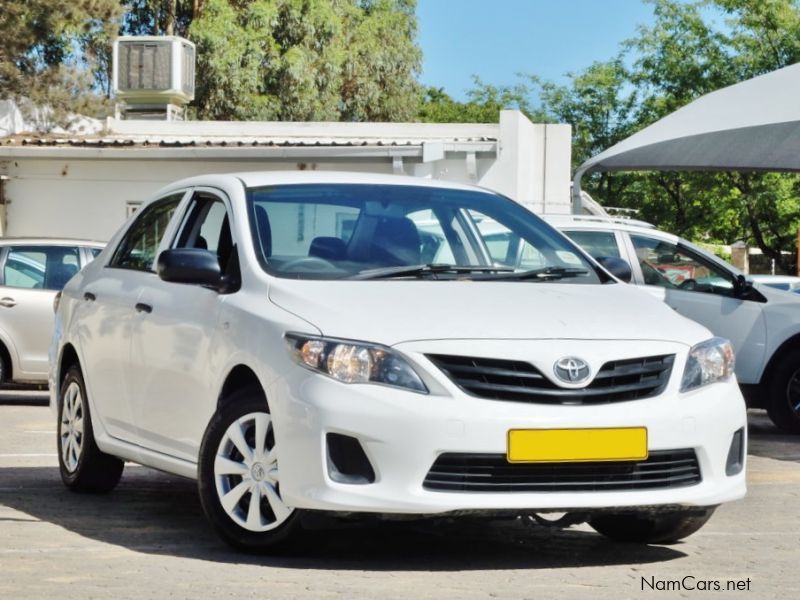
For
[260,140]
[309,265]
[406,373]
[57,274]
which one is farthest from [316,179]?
[260,140]

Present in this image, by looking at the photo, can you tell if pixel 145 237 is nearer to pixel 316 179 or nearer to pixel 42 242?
pixel 316 179

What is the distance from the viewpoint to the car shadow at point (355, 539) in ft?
20.2

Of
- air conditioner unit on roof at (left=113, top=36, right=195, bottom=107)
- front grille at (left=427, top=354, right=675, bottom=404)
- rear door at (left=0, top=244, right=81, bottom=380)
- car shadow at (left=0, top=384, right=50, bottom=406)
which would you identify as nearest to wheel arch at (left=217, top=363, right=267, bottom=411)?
front grille at (left=427, top=354, right=675, bottom=404)

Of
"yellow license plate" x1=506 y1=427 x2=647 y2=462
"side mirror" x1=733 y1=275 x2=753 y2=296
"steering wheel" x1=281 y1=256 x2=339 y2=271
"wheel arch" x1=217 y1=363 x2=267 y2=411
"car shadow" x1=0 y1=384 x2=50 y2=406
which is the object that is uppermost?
"steering wheel" x1=281 y1=256 x2=339 y2=271

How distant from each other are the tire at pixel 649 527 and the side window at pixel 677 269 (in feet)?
20.6

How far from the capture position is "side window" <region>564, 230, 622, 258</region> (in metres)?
13.1

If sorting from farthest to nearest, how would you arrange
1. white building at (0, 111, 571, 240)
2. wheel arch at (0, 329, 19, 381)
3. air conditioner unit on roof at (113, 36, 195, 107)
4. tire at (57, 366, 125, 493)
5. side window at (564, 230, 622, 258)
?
air conditioner unit on roof at (113, 36, 195, 107) → white building at (0, 111, 571, 240) → wheel arch at (0, 329, 19, 381) → side window at (564, 230, 622, 258) → tire at (57, 366, 125, 493)

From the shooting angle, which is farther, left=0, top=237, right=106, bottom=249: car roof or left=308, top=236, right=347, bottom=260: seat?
left=0, top=237, right=106, bottom=249: car roof

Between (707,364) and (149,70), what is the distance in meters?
24.8

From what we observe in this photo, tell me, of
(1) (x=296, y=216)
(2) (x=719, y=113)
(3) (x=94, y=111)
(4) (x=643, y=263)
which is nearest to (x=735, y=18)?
(3) (x=94, y=111)

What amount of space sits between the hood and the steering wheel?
0.20m

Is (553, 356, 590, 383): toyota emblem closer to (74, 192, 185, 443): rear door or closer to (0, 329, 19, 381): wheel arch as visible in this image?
(74, 192, 185, 443): rear door

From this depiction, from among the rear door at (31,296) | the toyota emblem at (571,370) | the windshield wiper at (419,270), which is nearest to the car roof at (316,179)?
the windshield wiper at (419,270)

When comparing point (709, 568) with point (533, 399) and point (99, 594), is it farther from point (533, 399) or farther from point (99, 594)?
point (99, 594)
